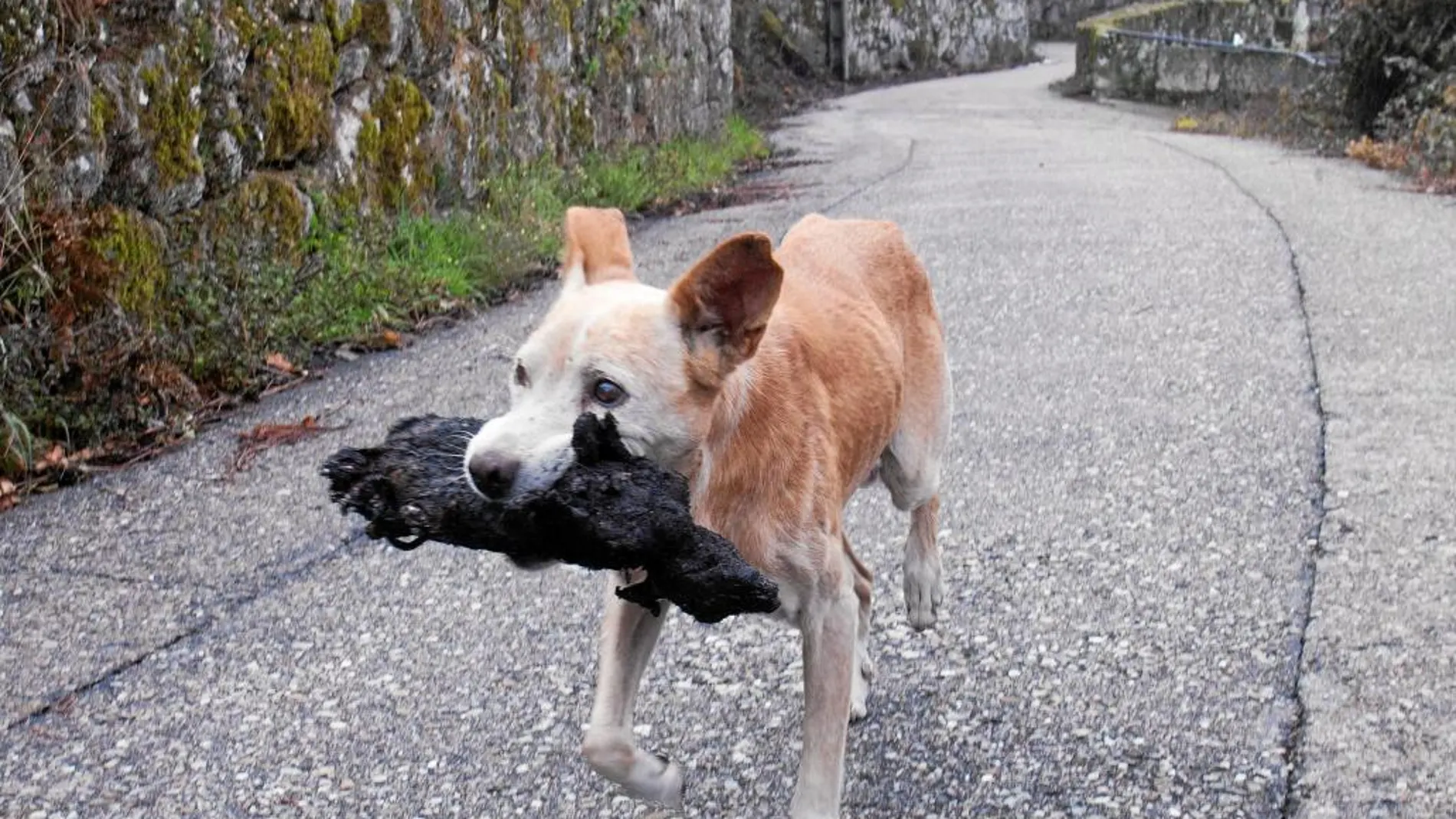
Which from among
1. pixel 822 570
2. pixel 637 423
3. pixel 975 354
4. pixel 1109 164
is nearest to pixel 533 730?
pixel 822 570

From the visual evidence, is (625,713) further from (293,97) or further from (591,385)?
(293,97)

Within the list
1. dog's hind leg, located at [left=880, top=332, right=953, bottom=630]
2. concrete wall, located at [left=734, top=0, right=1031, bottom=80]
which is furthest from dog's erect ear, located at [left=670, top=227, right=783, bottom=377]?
concrete wall, located at [left=734, top=0, right=1031, bottom=80]

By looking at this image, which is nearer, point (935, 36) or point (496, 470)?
point (496, 470)

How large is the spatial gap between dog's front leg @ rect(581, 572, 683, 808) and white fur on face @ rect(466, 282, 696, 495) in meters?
0.44

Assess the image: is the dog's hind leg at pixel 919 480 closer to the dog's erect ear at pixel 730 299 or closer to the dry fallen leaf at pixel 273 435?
the dog's erect ear at pixel 730 299

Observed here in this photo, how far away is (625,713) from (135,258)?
15.0ft

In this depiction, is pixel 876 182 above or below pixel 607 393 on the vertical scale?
below

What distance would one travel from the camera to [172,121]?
777 cm

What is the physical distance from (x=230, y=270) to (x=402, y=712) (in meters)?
4.05

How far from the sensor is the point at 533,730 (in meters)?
4.31

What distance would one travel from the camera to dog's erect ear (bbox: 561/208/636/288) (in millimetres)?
3801

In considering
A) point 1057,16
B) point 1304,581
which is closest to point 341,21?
point 1304,581

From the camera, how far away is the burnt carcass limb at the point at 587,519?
2.99 metres

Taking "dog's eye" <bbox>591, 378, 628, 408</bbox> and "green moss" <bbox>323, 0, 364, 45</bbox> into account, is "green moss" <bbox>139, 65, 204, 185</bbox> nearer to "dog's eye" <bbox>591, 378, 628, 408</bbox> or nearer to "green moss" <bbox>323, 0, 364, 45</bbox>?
"green moss" <bbox>323, 0, 364, 45</bbox>
